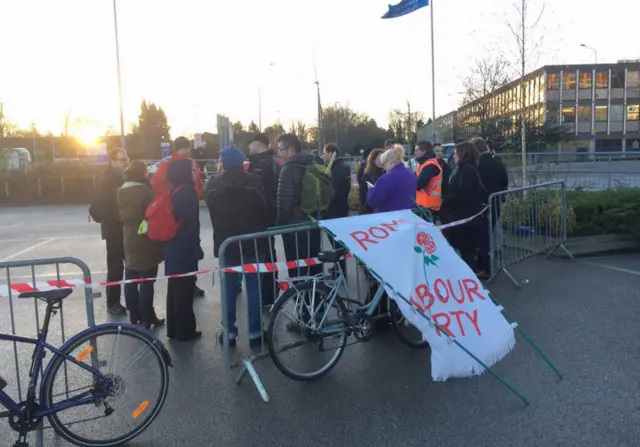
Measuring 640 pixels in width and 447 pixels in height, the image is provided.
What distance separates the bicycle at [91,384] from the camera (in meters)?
3.38

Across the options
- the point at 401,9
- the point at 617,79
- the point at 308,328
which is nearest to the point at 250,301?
the point at 308,328

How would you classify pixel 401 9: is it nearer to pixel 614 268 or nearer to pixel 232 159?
pixel 614 268

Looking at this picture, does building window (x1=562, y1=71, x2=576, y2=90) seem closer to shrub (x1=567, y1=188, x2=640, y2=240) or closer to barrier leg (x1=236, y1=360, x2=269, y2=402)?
shrub (x1=567, y1=188, x2=640, y2=240)

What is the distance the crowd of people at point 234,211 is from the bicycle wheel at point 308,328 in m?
0.41

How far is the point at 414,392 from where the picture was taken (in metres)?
4.29

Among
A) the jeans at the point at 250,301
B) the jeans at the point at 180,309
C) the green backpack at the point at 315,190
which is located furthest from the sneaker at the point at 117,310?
the green backpack at the point at 315,190

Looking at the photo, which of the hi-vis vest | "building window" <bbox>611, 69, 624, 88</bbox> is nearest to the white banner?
the hi-vis vest

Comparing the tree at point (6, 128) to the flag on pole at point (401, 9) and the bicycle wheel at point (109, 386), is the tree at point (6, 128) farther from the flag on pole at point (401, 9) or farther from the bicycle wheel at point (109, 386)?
the bicycle wheel at point (109, 386)

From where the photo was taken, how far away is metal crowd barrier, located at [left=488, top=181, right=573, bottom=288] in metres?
Answer: 7.47

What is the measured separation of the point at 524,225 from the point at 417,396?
15.7 ft

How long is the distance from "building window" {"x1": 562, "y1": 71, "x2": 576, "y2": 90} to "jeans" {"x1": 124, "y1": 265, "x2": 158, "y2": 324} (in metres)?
66.3

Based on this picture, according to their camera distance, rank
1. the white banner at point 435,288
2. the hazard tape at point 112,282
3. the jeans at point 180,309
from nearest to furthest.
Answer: the hazard tape at point 112,282
the white banner at point 435,288
the jeans at point 180,309

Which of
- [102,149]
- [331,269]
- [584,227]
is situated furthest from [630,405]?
[102,149]

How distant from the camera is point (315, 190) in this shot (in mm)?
5906
